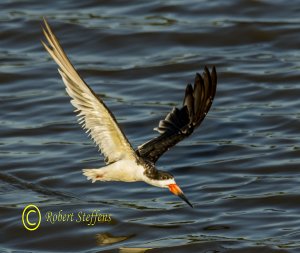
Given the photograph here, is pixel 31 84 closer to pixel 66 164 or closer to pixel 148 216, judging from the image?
pixel 66 164

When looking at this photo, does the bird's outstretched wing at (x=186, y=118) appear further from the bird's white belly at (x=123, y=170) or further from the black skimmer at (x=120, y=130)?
the bird's white belly at (x=123, y=170)

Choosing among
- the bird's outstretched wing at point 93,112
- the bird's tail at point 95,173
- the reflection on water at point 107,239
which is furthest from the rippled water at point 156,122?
the bird's outstretched wing at point 93,112

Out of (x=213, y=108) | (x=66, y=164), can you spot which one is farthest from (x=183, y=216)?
(x=213, y=108)

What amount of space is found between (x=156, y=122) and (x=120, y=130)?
429 centimetres

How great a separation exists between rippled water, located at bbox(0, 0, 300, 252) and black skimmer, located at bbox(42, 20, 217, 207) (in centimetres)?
69

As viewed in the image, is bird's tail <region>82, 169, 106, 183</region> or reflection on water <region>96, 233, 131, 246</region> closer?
bird's tail <region>82, 169, 106, 183</region>

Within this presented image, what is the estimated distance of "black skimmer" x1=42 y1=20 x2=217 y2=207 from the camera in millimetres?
8633

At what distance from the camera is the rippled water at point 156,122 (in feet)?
33.2

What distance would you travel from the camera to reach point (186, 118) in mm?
10656

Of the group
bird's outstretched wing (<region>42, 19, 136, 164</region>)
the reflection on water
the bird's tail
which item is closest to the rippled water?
the reflection on water

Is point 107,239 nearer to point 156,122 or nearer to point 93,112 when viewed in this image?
point 93,112

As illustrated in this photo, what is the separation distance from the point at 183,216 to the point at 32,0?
811 cm

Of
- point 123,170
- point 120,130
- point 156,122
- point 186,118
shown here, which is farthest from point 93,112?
point 156,122

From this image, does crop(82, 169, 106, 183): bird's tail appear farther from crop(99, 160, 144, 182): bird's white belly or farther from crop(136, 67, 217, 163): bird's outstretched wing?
crop(136, 67, 217, 163): bird's outstretched wing
